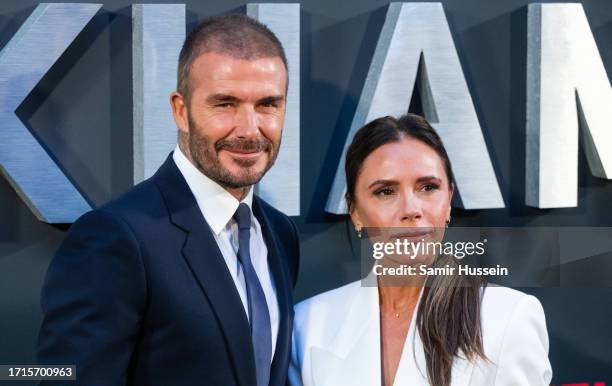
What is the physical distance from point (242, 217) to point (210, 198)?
0.29 ft

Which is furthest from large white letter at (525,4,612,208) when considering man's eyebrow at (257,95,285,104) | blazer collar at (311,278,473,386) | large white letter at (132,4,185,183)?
man's eyebrow at (257,95,285,104)

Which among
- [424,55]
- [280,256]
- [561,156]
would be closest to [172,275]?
[280,256]

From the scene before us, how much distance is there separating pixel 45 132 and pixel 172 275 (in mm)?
990

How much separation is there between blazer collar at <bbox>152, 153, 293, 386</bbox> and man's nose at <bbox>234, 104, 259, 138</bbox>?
0.18 metres

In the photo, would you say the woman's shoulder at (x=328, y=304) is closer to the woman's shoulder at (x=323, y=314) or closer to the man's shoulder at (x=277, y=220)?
the woman's shoulder at (x=323, y=314)

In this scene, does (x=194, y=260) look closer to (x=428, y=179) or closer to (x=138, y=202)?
(x=138, y=202)

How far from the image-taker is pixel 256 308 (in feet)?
6.37

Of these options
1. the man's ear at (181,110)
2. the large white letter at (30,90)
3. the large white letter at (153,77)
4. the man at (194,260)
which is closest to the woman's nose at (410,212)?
the man at (194,260)

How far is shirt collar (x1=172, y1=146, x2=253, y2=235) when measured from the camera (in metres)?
1.96

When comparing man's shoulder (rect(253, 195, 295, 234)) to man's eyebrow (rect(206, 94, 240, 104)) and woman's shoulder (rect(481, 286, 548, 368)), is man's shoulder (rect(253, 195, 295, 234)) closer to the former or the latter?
man's eyebrow (rect(206, 94, 240, 104))

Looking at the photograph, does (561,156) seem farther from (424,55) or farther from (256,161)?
(256,161)

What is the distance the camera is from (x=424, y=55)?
112 inches

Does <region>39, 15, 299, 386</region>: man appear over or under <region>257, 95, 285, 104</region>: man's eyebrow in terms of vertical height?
under

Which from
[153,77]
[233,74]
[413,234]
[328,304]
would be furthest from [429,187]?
[153,77]
